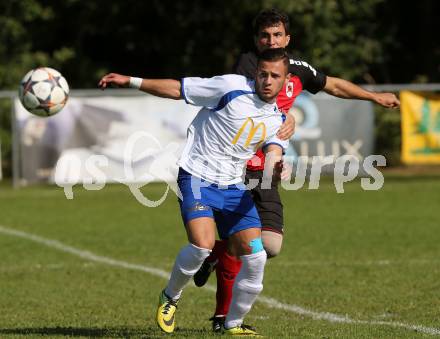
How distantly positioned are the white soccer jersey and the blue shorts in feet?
0.17

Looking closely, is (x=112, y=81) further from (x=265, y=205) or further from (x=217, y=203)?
(x=265, y=205)

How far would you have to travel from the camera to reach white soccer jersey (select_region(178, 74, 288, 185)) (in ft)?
22.0

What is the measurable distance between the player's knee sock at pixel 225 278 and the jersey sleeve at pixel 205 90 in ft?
4.48

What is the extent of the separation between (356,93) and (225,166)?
4.75 feet

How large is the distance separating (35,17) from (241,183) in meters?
22.0

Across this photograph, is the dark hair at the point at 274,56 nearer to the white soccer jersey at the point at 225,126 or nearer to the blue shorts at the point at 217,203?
the white soccer jersey at the point at 225,126

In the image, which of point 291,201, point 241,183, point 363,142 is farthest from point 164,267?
point 363,142

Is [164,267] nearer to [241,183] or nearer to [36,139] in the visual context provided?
[241,183]

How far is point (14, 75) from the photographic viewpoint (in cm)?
2656

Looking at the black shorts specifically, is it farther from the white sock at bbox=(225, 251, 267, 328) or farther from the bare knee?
the white sock at bbox=(225, 251, 267, 328)

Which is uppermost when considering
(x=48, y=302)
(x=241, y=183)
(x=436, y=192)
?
(x=241, y=183)

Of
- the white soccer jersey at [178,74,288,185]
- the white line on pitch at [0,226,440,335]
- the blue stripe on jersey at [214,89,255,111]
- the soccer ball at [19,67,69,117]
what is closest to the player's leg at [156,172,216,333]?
the white soccer jersey at [178,74,288,185]

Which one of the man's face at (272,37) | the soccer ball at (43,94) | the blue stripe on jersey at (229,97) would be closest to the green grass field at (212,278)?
the blue stripe on jersey at (229,97)

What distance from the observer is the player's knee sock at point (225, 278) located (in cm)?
747
